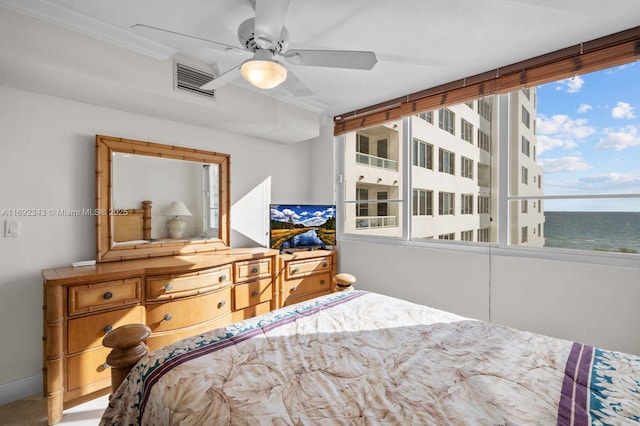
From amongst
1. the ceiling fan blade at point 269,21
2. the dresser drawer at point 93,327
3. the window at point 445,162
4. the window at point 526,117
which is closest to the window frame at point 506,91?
the window at point 526,117

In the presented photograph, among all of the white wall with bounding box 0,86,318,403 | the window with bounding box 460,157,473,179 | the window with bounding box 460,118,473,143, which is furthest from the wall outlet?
the window with bounding box 460,157,473,179

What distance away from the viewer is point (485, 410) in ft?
2.82

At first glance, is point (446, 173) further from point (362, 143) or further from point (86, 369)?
point (86, 369)

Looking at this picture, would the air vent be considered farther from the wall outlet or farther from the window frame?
the window frame

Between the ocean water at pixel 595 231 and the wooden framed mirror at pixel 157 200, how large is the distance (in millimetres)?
2932

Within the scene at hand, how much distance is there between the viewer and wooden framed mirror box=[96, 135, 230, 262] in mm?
2320

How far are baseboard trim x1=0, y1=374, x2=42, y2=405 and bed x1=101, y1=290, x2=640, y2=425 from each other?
155cm

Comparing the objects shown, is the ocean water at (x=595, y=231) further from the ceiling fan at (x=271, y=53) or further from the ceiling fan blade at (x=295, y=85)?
the ceiling fan blade at (x=295, y=85)

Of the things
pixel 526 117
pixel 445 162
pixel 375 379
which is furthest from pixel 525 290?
pixel 445 162

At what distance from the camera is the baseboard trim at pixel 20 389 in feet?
6.38

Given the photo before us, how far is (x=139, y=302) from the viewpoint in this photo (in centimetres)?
208

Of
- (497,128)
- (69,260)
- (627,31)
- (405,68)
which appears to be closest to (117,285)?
(69,260)

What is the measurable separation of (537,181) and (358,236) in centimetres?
183

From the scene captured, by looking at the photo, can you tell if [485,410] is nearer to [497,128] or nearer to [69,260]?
[497,128]
